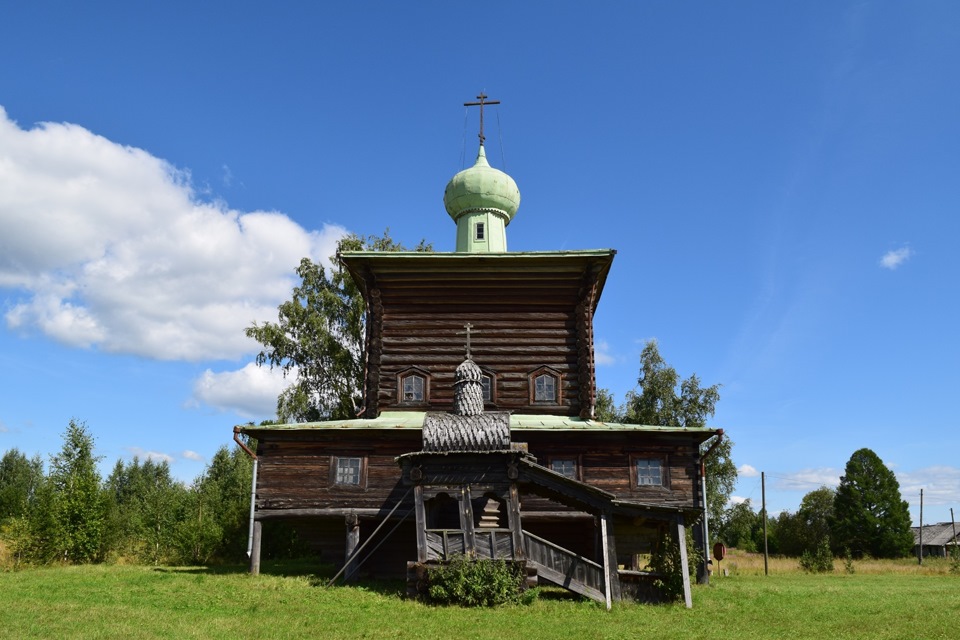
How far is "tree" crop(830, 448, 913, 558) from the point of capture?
147 ft

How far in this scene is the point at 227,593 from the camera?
14836mm

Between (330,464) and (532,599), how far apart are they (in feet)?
25.2

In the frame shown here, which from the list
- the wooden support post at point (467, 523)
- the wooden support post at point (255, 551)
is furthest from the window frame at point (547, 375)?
the wooden support post at point (255, 551)

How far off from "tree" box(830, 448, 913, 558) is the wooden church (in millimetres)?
30754

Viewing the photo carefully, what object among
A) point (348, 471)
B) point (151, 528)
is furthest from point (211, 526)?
point (348, 471)

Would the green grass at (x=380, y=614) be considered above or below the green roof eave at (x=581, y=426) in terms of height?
below

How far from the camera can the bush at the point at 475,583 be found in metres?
13.6

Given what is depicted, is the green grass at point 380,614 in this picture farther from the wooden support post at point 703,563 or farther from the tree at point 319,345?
the tree at point 319,345

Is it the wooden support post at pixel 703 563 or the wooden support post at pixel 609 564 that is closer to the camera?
the wooden support post at pixel 609 564

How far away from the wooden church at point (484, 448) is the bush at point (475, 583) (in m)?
0.37

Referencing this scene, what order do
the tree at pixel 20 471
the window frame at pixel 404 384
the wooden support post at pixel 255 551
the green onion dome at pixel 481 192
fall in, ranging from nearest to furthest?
the wooden support post at pixel 255 551 < the window frame at pixel 404 384 < the green onion dome at pixel 481 192 < the tree at pixel 20 471

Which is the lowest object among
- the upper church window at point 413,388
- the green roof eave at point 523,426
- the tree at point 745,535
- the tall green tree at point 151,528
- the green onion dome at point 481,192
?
the tree at point 745,535

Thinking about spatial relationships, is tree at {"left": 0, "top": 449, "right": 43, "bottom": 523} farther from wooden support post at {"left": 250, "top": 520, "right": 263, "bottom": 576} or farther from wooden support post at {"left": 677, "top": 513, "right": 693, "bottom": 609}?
wooden support post at {"left": 677, "top": 513, "right": 693, "bottom": 609}

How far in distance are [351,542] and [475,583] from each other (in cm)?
569
